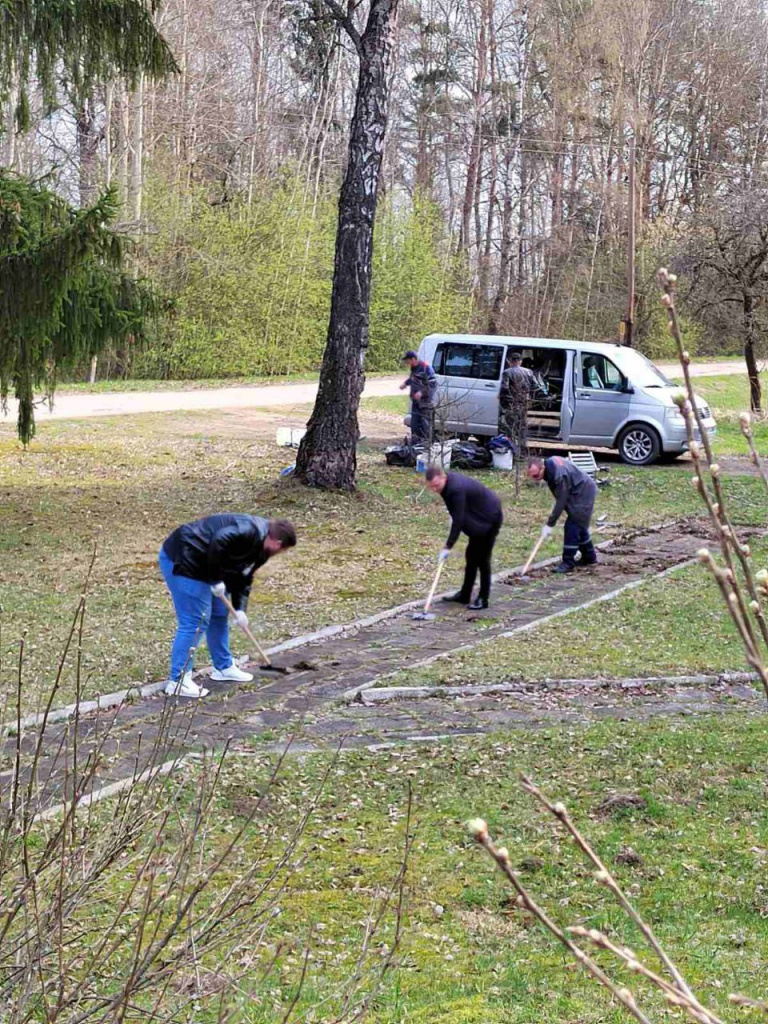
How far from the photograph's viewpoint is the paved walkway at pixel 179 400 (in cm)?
2583

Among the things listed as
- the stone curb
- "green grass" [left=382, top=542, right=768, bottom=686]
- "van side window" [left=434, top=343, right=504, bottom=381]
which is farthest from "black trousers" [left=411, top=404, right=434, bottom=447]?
the stone curb

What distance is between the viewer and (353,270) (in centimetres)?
1736

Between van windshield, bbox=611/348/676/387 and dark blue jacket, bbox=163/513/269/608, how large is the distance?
44.3 ft

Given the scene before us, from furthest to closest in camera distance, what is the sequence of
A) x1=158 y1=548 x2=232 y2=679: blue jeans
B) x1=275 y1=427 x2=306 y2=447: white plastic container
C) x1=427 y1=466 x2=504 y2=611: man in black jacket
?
x1=275 y1=427 x2=306 y2=447: white plastic container → x1=427 y1=466 x2=504 y2=611: man in black jacket → x1=158 y1=548 x2=232 y2=679: blue jeans

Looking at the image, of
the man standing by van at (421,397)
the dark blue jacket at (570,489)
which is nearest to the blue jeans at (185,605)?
the dark blue jacket at (570,489)

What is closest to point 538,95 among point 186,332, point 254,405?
point 186,332

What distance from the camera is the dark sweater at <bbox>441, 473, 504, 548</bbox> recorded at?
12273 millimetres

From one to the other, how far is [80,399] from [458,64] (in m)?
24.2

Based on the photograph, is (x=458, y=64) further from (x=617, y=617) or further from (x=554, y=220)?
(x=617, y=617)

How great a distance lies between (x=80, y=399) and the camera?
28219 mm

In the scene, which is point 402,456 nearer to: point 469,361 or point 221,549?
point 469,361

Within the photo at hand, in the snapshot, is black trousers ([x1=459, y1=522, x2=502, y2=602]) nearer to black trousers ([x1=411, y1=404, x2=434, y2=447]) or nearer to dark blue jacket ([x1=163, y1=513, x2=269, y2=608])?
dark blue jacket ([x1=163, y1=513, x2=269, y2=608])

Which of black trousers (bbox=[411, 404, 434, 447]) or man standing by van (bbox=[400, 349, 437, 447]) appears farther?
black trousers (bbox=[411, 404, 434, 447])

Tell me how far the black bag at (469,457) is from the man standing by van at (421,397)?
0.55m
